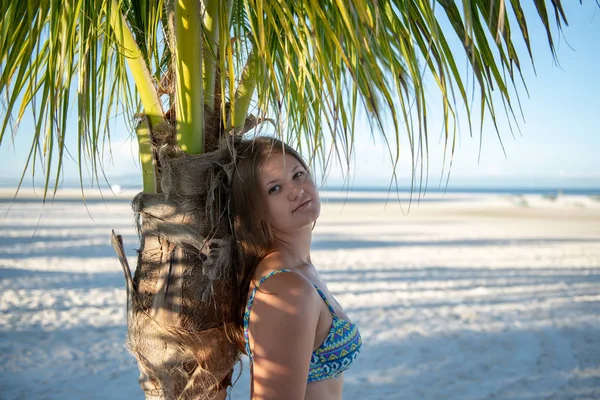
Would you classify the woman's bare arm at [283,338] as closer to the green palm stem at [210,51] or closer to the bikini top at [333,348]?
the bikini top at [333,348]

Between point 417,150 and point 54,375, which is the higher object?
point 417,150

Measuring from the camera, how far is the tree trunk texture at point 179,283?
1328mm

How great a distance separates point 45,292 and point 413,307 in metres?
3.84

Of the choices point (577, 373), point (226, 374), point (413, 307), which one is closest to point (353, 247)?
point (413, 307)

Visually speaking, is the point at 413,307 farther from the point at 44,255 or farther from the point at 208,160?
the point at 44,255

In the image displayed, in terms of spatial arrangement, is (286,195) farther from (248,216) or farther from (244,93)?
(244,93)

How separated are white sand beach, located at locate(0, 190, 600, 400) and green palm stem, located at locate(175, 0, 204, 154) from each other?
38 cm

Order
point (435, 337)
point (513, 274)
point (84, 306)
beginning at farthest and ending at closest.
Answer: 1. point (513, 274)
2. point (84, 306)
3. point (435, 337)

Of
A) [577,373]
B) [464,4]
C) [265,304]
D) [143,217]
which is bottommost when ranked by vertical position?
[577,373]

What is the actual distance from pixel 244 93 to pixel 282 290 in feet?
1.73

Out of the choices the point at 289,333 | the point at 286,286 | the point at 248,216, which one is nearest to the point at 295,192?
the point at 248,216

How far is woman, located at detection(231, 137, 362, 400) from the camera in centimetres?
135

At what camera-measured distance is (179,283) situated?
4.39 feet

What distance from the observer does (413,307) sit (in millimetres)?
5559
